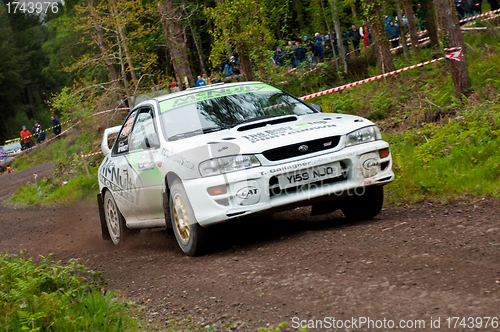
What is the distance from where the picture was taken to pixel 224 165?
4887 mm

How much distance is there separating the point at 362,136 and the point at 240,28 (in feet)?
26.8

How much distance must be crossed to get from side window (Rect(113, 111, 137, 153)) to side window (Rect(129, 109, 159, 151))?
0.53 feet

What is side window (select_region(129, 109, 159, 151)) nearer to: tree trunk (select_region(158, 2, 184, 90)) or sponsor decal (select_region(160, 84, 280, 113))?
sponsor decal (select_region(160, 84, 280, 113))

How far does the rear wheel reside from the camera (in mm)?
7031

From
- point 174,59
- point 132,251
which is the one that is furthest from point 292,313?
point 174,59

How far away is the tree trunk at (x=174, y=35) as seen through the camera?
51.9 ft

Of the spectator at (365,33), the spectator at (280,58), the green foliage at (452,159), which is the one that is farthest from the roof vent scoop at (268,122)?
the spectator at (365,33)

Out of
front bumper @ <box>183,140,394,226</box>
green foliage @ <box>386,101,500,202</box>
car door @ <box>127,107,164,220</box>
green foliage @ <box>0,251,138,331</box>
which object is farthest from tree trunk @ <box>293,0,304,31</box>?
green foliage @ <box>0,251,138,331</box>

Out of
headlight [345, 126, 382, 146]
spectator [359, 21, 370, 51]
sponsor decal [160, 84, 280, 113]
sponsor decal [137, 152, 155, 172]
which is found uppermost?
spectator [359, 21, 370, 51]

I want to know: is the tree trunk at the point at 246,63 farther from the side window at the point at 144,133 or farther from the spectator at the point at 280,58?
the side window at the point at 144,133

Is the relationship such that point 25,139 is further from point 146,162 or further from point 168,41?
point 146,162

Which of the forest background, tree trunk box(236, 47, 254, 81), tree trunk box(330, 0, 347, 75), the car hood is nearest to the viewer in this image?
the car hood

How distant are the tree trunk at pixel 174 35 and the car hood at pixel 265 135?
36.7ft

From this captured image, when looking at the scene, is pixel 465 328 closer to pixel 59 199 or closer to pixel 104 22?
pixel 59 199
